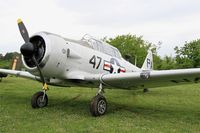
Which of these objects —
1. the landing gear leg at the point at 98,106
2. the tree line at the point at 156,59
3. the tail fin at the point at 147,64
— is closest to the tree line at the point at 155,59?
the tree line at the point at 156,59

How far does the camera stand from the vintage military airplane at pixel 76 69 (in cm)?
660

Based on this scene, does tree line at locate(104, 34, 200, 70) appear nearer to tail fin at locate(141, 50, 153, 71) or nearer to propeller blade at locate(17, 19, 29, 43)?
tail fin at locate(141, 50, 153, 71)

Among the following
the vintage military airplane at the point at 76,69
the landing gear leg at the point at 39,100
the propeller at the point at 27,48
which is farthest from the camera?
the landing gear leg at the point at 39,100

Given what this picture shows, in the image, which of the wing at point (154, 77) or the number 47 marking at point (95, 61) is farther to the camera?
the number 47 marking at point (95, 61)

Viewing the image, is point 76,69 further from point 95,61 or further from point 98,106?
point 98,106

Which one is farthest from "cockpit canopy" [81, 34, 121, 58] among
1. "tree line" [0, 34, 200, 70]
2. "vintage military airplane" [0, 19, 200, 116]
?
"tree line" [0, 34, 200, 70]

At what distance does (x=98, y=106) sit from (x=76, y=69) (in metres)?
1.31

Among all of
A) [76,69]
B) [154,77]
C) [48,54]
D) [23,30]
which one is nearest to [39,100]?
[76,69]

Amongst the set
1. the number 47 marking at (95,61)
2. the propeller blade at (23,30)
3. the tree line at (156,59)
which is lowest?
the number 47 marking at (95,61)

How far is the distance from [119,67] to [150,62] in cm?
539

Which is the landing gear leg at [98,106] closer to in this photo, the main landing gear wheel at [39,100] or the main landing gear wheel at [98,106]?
the main landing gear wheel at [98,106]

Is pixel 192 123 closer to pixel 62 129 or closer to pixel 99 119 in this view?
pixel 99 119

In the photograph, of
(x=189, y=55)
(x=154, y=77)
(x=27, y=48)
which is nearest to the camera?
(x=27, y=48)

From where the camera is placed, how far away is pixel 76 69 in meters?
7.40
